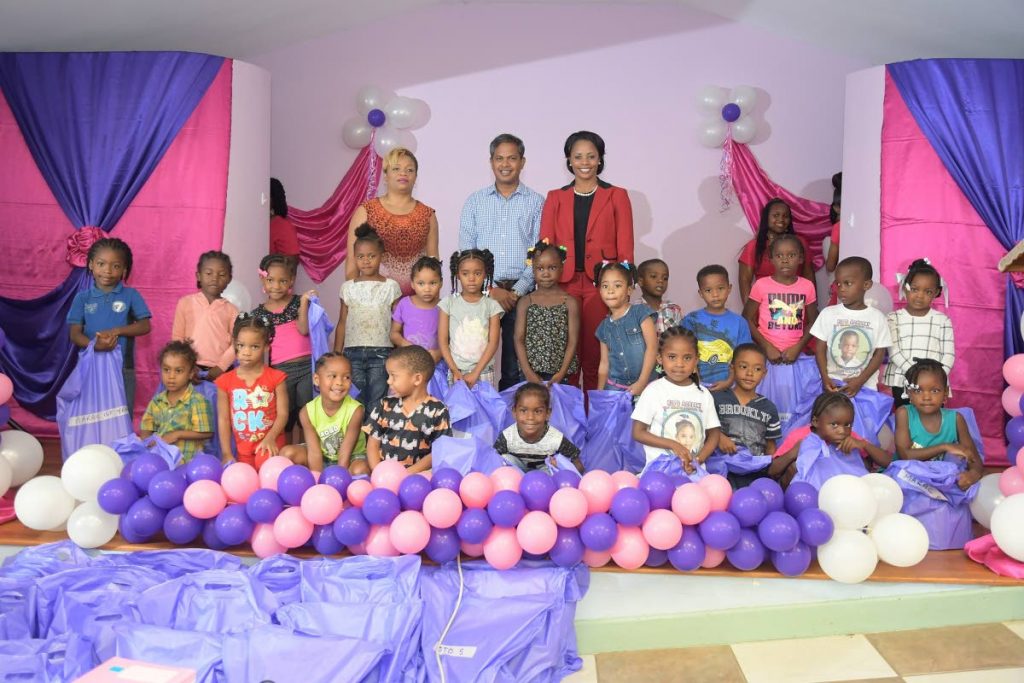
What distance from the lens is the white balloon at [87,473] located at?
3.32 meters

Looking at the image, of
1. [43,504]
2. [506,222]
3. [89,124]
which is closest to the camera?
[43,504]

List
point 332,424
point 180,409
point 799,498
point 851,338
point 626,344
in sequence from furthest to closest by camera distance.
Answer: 1. point 851,338
2. point 626,344
3. point 180,409
4. point 332,424
5. point 799,498

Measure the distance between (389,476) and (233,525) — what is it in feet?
1.76

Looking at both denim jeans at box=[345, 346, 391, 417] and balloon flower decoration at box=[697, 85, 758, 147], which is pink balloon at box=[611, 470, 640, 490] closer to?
denim jeans at box=[345, 346, 391, 417]

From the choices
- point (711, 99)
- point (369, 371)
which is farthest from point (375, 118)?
point (369, 371)

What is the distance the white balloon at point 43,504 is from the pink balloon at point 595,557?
6.02 ft

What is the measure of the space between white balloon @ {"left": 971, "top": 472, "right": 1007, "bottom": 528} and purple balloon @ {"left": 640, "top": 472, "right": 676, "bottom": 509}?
124 centimetres

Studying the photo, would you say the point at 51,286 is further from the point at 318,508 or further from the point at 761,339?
the point at 761,339

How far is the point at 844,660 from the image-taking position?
2.94 m

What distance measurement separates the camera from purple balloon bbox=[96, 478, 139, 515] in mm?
3260

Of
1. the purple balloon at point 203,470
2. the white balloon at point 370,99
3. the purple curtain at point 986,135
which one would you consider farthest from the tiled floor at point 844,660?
the white balloon at point 370,99

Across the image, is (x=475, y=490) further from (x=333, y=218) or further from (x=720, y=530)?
(x=333, y=218)

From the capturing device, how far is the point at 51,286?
5141mm

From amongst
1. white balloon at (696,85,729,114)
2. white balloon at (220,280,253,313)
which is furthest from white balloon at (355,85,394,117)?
white balloon at (220,280,253,313)
